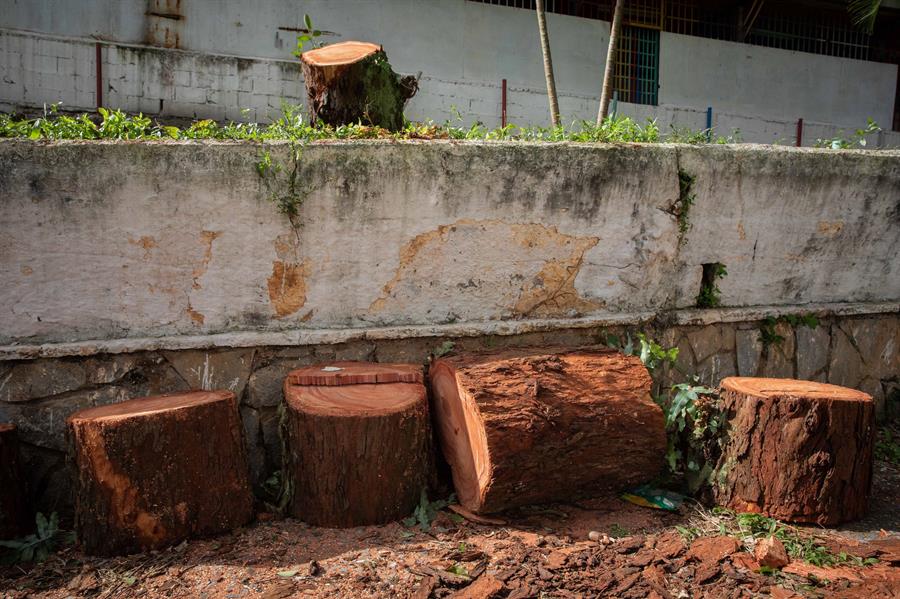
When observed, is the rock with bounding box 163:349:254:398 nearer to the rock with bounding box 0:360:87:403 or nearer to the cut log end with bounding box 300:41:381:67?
the rock with bounding box 0:360:87:403

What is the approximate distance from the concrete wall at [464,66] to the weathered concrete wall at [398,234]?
194 inches

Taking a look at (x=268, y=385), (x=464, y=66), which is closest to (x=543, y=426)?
(x=268, y=385)

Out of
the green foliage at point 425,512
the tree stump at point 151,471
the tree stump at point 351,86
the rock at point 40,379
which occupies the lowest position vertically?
the green foliage at point 425,512

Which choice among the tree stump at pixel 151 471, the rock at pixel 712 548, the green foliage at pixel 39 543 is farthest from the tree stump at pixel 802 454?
the green foliage at pixel 39 543

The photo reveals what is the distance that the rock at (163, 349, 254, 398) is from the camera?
3580 mm

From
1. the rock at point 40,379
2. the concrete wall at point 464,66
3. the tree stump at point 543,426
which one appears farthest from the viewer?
the concrete wall at point 464,66

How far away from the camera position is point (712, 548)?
305cm

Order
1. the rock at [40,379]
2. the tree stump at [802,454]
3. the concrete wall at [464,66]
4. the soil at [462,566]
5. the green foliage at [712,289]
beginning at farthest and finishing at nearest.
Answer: the concrete wall at [464,66]
the green foliage at [712,289]
the rock at [40,379]
the tree stump at [802,454]
the soil at [462,566]

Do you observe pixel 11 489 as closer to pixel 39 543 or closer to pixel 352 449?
pixel 39 543

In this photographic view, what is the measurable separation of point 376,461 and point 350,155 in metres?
1.55

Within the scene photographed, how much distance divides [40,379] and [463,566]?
2200mm

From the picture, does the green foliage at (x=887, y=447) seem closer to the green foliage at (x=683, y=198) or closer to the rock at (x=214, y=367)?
the green foliage at (x=683, y=198)

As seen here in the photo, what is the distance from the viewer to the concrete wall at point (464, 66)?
8805 mm

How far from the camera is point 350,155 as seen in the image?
3674 mm
